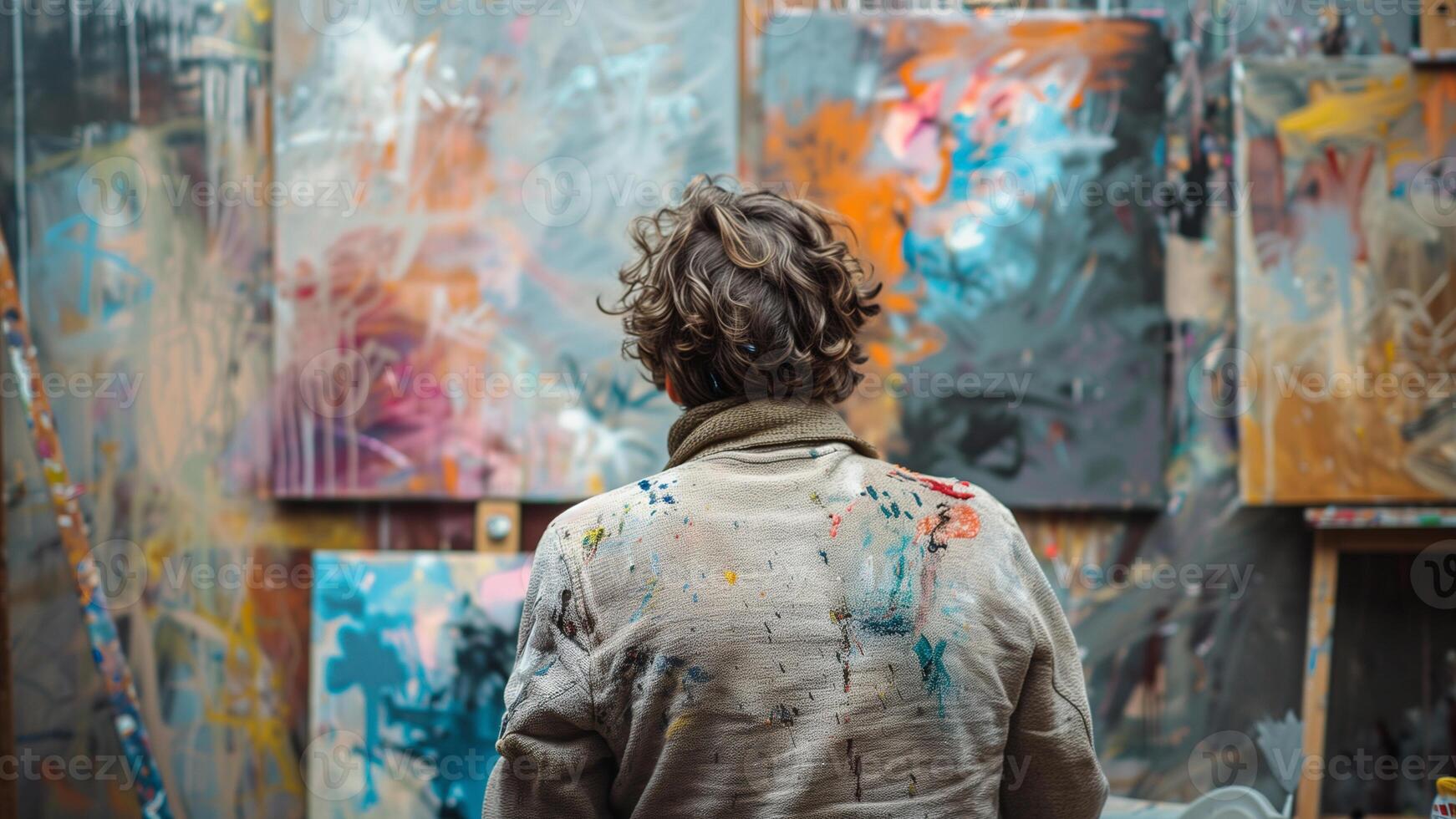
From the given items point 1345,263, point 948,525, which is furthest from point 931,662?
point 1345,263

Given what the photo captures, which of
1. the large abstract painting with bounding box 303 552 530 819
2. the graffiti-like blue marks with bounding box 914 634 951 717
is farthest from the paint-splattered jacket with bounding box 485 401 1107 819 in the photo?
the large abstract painting with bounding box 303 552 530 819

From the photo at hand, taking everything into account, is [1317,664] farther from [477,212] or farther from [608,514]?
[477,212]

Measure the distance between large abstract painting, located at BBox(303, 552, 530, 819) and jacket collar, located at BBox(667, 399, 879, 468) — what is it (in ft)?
5.78

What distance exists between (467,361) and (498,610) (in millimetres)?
726

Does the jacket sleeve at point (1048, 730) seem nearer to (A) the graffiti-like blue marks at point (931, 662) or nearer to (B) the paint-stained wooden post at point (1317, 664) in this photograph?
(A) the graffiti-like blue marks at point (931, 662)

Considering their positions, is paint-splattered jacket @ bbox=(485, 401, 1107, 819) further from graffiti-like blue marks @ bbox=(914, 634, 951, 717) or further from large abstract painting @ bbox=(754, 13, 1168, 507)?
large abstract painting @ bbox=(754, 13, 1168, 507)

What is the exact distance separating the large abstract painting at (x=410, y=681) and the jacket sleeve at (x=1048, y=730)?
1.86 meters

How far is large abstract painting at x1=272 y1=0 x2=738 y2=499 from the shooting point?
2.99 metres

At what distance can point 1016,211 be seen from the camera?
3.00 meters

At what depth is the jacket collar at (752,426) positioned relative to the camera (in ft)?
4.30

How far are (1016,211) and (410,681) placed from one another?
2.22 meters

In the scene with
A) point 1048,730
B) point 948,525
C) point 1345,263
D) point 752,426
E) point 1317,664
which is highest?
point 1345,263

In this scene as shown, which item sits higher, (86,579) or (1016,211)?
(1016,211)

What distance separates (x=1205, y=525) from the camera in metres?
3.09
